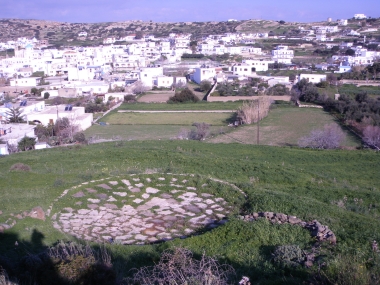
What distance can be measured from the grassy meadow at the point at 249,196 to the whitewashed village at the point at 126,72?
8.31m

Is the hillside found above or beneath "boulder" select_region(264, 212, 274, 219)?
above

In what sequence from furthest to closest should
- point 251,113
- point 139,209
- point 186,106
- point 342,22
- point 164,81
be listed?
1. point 342,22
2. point 164,81
3. point 186,106
4. point 251,113
5. point 139,209

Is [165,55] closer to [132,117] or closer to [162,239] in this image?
[132,117]

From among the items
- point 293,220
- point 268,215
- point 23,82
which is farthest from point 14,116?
point 293,220

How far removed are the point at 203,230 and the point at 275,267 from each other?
2.14 m

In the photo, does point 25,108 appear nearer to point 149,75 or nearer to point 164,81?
point 164,81

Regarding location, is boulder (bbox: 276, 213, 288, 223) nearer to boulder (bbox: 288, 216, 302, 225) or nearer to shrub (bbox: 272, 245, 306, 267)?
boulder (bbox: 288, 216, 302, 225)

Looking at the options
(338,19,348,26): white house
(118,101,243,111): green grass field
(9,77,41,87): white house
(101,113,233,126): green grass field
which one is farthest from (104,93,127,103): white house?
(338,19,348,26): white house

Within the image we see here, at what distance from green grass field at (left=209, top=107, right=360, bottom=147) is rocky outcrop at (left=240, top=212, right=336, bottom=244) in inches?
645

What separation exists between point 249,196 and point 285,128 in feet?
65.9

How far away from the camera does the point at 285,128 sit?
2770 cm

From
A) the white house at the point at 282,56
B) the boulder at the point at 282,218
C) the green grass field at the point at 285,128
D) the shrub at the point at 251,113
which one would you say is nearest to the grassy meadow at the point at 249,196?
the boulder at the point at 282,218

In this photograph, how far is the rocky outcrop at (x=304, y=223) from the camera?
587cm

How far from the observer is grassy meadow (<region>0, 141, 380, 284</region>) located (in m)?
5.27
